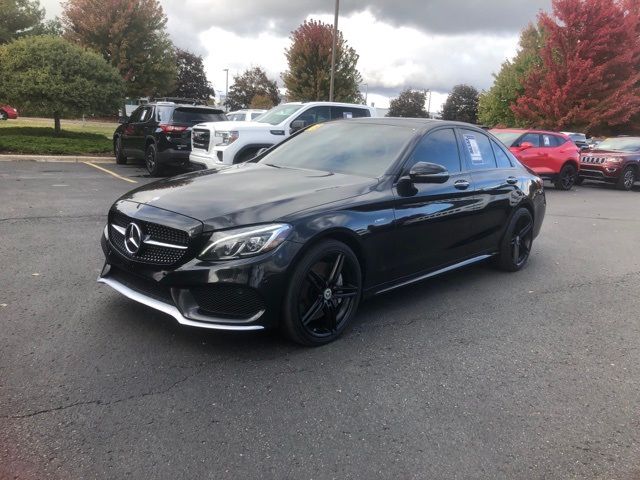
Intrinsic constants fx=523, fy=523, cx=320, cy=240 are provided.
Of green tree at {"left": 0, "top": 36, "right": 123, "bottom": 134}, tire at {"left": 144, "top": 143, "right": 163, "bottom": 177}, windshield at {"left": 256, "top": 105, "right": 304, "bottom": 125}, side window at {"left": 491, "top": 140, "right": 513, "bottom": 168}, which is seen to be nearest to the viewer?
side window at {"left": 491, "top": 140, "right": 513, "bottom": 168}

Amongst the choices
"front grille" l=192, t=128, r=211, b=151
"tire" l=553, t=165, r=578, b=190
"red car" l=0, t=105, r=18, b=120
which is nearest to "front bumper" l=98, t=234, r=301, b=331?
"front grille" l=192, t=128, r=211, b=151

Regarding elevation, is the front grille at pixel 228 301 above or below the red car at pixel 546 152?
below

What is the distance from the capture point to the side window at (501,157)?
553 centimetres

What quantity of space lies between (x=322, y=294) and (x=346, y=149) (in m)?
1.55

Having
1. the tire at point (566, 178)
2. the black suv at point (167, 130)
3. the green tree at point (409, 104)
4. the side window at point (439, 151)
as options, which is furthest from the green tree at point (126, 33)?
the green tree at point (409, 104)

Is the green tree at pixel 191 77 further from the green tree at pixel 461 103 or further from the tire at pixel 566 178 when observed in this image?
the tire at pixel 566 178

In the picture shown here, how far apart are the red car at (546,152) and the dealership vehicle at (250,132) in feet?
16.0

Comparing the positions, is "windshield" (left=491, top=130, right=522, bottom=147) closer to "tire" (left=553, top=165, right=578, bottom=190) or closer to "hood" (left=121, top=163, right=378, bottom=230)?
"tire" (left=553, top=165, right=578, bottom=190)

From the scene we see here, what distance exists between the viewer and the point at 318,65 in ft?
106

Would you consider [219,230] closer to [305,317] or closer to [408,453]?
[305,317]

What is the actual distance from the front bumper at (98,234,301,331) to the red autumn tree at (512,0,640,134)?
80.8 ft

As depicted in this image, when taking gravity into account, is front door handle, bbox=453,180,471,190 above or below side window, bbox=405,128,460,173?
below

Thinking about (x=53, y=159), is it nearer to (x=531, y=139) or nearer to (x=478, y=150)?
(x=478, y=150)

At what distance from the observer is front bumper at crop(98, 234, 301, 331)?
3.14 meters
